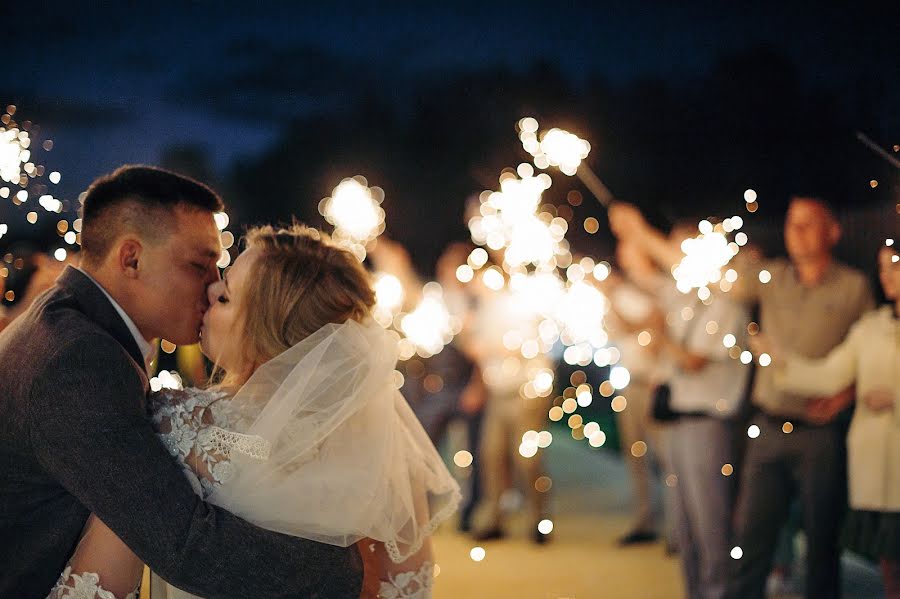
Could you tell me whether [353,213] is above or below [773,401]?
above

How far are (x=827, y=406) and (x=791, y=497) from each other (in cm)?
47

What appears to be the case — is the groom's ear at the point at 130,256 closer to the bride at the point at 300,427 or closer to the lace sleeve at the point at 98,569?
the bride at the point at 300,427

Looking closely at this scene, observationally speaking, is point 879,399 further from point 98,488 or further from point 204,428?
point 98,488

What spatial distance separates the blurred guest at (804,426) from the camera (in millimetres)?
3789

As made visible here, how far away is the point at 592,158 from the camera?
8.46m

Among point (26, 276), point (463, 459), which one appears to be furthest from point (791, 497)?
point (26, 276)

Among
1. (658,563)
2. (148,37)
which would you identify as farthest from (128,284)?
(148,37)

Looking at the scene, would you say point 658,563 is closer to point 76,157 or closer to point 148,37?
point 76,157

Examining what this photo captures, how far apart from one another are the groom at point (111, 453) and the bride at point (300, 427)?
0.06 meters

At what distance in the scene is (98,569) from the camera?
1.60 meters

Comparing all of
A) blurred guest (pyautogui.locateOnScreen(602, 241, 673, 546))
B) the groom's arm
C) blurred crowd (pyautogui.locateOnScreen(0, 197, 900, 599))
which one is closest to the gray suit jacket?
the groom's arm

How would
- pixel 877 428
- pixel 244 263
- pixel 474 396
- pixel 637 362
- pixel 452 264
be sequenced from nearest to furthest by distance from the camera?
pixel 244 263 → pixel 877 428 → pixel 637 362 → pixel 474 396 → pixel 452 264

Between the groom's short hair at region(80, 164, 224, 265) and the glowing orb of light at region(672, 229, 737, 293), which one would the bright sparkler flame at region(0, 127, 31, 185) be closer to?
the groom's short hair at region(80, 164, 224, 265)

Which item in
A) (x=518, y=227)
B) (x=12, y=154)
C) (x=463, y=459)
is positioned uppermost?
(x=518, y=227)
